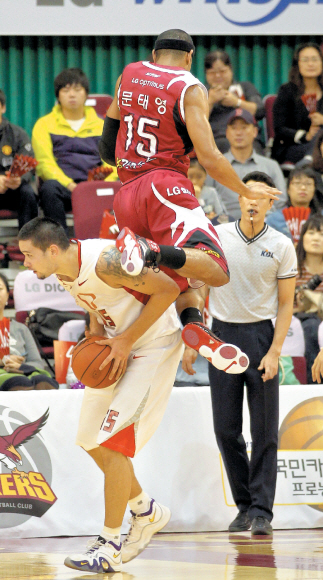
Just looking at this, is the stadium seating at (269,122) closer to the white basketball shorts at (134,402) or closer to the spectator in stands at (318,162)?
the spectator in stands at (318,162)

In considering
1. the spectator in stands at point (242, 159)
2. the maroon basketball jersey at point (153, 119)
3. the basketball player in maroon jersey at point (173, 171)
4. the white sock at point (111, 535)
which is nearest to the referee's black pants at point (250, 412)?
the basketball player in maroon jersey at point (173, 171)

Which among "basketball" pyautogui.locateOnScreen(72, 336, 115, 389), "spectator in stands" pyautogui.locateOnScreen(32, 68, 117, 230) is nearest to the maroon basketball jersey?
"basketball" pyautogui.locateOnScreen(72, 336, 115, 389)

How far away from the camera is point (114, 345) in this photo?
3.90m

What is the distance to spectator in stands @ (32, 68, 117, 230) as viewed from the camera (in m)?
8.88

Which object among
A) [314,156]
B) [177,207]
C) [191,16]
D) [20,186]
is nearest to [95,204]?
[20,186]

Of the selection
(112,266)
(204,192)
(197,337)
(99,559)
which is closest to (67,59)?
(204,192)

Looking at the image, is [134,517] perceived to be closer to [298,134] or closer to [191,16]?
[298,134]

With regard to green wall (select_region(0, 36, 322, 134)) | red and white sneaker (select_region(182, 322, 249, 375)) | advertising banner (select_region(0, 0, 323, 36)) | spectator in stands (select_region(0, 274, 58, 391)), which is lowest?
spectator in stands (select_region(0, 274, 58, 391))

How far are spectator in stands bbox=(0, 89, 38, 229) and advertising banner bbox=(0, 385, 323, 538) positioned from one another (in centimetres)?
323

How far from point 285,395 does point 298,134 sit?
4.83 meters

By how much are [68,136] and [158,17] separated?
219 cm

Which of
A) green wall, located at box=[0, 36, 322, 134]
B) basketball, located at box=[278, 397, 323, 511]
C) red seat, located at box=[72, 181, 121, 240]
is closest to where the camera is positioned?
basketball, located at box=[278, 397, 323, 511]

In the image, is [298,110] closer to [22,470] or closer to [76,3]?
[76,3]

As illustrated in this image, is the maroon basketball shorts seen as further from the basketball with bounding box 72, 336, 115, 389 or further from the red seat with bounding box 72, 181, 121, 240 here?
the red seat with bounding box 72, 181, 121, 240
